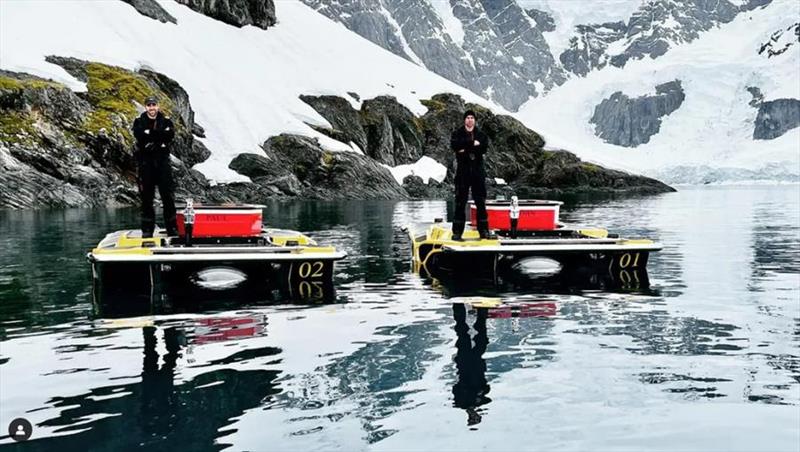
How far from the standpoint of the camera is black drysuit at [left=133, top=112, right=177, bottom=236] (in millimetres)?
18156

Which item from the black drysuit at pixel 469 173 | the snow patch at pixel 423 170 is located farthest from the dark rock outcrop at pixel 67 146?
the black drysuit at pixel 469 173

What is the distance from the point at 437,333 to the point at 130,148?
6459cm

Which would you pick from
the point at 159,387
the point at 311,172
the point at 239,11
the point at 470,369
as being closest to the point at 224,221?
the point at 159,387

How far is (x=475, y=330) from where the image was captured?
12.3 metres

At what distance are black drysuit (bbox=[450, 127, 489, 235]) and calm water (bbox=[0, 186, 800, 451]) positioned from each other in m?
2.80

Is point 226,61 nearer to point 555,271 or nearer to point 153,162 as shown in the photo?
point 153,162

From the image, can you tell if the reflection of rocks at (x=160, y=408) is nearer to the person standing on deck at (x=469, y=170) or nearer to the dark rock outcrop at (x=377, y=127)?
the person standing on deck at (x=469, y=170)

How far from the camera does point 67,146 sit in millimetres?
64062

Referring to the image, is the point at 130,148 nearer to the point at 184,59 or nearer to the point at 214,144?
the point at 214,144

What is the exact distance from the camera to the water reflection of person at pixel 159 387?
25.1ft

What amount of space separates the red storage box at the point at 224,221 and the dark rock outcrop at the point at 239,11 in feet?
431

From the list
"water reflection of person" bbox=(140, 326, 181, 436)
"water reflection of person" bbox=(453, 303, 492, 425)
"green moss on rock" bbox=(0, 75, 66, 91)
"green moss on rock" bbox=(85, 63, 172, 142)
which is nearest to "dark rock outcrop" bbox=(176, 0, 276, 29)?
"green moss on rock" bbox=(85, 63, 172, 142)

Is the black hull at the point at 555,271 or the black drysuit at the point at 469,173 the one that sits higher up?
the black drysuit at the point at 469,173

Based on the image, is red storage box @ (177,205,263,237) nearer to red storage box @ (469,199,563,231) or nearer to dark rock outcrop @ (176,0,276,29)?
red storage box @ (469,199,563,231)
